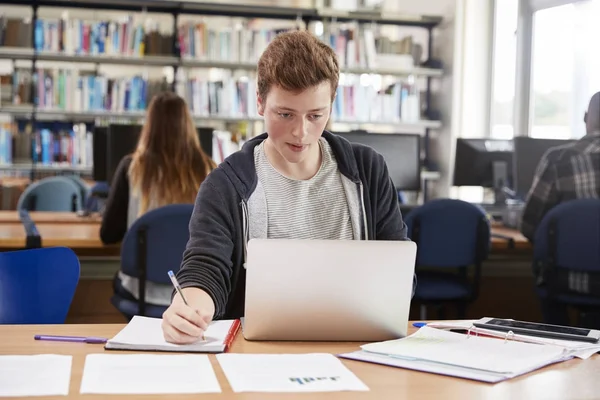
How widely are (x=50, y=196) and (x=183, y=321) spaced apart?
12.3ft

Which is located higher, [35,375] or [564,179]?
[564,179]

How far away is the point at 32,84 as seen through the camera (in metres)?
5.81

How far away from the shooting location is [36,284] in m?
2.02

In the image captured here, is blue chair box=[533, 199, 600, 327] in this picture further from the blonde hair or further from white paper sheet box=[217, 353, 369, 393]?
white paper sheet box=[217, 353, 369, 393]

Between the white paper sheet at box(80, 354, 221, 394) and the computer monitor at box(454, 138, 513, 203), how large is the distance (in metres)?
3.29

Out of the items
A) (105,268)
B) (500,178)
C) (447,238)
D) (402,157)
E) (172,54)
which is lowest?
(105,268)

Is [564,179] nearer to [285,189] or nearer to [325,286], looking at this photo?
[285,189]

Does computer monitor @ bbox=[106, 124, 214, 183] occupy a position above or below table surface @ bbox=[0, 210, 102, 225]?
above

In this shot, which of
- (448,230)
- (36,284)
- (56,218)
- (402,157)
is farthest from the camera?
(402,157)

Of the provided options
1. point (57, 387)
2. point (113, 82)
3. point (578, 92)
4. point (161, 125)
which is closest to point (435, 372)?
point (57, 387)

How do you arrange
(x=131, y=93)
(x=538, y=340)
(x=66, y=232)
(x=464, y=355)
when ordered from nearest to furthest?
(x=464, y=355) < (x=538, y=340) < (x=66, y=232) < (x=131, y=93)

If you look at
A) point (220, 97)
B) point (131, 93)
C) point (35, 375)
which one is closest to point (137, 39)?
point (131, 93)

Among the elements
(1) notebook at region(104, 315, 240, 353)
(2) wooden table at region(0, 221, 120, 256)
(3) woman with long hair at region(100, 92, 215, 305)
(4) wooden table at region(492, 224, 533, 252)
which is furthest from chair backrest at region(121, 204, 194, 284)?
(4) wooden table at region(492, 224, 533, 252)

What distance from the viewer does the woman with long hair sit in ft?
10.4
